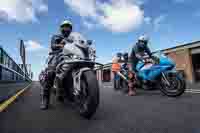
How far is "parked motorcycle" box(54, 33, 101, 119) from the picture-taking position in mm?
2502

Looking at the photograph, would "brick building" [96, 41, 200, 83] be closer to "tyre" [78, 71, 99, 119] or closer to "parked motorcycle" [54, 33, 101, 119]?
"parked motorcycle" [54, 33, 101, 119]

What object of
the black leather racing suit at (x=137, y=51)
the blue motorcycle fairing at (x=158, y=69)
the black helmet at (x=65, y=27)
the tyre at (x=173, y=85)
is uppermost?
the black helmet at (x=65, y=27)

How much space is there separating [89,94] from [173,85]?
3.32 metres

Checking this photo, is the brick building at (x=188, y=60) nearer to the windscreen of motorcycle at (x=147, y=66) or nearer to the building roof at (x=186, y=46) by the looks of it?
the building roof at (x=186, y=46)

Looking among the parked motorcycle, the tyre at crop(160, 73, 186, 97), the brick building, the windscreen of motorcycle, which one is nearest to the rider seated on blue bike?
the windscreen of motorcycle

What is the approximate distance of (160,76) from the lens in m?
5.26

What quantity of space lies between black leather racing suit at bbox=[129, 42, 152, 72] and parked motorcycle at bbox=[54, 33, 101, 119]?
10.6 ft

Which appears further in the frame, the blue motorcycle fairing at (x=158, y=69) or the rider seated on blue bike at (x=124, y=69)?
the rider seated on blue bike at (x=124, y=69)

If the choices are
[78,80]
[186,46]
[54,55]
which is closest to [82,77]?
[78,80]

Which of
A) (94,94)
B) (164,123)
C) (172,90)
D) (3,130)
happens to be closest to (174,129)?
(164,123)

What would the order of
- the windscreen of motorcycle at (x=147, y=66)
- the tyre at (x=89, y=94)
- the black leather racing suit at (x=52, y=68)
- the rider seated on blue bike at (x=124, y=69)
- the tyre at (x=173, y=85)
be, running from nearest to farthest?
the tyre at (x=89, y=94) → the black leather racing suit at (x=52, y=68) → the tyre at (x=173, y=85) → the windscreen of motorcycle at (x=147, y=66) → the rider seated on blue bike at (x=124, y=69)

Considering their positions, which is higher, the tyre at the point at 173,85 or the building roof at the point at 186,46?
the building roof at the point at 186,46

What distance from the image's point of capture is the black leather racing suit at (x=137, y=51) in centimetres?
586

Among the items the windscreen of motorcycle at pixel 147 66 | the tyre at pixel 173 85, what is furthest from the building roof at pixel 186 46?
Answer: the tyre at pixel 173 85
